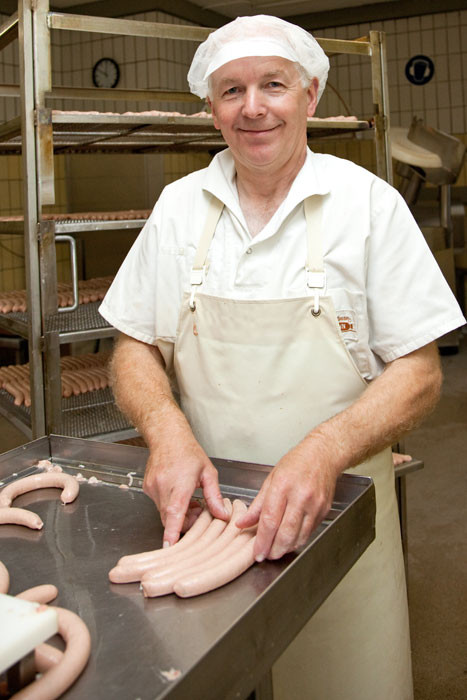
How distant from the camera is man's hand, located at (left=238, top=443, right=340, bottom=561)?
45.2 inches

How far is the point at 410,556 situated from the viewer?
3.38 meters

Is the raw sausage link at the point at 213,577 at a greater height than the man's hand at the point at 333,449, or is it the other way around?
the man's hand at the point at 333,449

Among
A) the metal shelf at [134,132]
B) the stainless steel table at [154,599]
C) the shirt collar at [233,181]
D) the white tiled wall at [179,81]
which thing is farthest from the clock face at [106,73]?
the stainless steel table at [154,599]

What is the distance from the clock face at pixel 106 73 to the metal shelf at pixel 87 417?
4.61 meters

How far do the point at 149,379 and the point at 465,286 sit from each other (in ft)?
21.2

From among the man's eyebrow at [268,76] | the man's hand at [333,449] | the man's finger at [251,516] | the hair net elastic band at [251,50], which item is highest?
the hair net elastic band at [251,50]

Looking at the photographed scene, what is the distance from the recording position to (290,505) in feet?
3.86

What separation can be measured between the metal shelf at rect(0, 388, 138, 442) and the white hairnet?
173cm

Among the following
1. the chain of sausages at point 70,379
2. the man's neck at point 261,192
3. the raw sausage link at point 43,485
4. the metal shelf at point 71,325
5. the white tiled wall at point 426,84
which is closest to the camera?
the raw sausage link at point 43,485

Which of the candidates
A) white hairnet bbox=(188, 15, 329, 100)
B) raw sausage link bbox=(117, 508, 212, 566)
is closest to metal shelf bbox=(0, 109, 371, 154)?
white hairnet bbox=(188, 15, 329, 100)

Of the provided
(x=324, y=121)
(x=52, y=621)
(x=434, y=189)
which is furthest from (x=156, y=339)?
(x=434, y=189)

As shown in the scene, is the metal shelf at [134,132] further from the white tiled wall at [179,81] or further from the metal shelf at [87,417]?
the white tiled wall at [179,81]

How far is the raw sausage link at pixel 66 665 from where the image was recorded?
2.75 ft

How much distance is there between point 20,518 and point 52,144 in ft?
6.02
